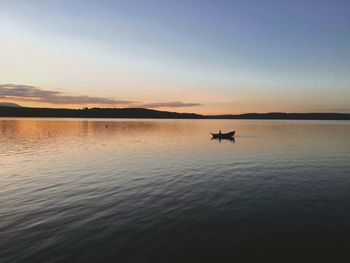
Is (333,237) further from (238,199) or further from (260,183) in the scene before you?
(260,183)

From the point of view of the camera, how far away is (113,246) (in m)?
12.8

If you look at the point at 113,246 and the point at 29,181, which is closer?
the point at 113,246

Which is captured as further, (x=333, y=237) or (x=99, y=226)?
(x=99, y=226)

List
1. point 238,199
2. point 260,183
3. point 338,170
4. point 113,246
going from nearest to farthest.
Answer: point 113,246 → point 238,199 → point 260,183 → point 338,170

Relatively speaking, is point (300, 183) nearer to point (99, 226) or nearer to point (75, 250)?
point (99, 226)

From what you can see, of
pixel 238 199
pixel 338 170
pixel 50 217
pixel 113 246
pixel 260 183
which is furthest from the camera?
pixel 338 170

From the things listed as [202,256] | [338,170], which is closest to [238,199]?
[202,256]

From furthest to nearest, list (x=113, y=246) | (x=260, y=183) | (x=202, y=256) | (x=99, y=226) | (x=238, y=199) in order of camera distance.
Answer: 1. (x=260, y=183)
2. (x=238, y=199)
3. (x=99, y=226)
4. (x=113, y=246)
5. (x=202, y=256)

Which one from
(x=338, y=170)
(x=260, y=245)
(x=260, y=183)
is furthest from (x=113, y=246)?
(x=338, y=170)

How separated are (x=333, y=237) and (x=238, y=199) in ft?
24.0

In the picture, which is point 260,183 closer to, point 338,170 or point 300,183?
point 300,183

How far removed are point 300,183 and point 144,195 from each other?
15645mm

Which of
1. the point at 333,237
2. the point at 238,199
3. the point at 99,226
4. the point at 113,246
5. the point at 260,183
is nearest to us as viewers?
the point at 113,246

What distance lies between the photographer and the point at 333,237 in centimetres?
1395
